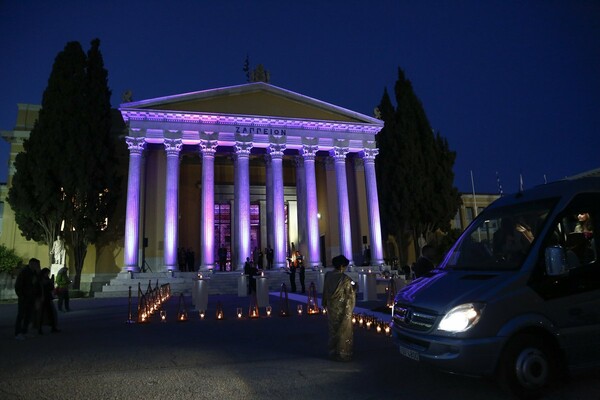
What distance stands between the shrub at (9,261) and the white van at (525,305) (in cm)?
2543

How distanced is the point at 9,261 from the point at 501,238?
26.6 meters

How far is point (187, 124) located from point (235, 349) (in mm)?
20361

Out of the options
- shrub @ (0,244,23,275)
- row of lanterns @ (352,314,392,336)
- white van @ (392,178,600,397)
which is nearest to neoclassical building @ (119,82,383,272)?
shrub @ (0,244,23,275)

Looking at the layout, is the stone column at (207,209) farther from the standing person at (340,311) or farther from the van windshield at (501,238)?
the van windshield at (501,238)

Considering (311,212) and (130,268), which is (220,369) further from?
(311,212)

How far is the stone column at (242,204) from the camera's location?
23.8 metres

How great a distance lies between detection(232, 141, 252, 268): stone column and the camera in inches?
938

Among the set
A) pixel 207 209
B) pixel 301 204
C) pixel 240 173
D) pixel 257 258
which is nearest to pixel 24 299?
pixel 207 209

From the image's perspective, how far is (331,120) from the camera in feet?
89.8

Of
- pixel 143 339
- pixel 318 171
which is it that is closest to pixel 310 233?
pixel 318 171

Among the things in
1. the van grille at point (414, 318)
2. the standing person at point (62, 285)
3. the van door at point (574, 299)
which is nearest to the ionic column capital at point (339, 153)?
the standing person at point (62, 285)

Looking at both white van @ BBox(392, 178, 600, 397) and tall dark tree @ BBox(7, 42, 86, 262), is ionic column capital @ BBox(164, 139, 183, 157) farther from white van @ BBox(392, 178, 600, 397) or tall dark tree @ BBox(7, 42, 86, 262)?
white van @ BBox(392, 178, 600, 397)

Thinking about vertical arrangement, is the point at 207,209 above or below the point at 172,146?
below

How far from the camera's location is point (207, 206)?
78.6 ft
